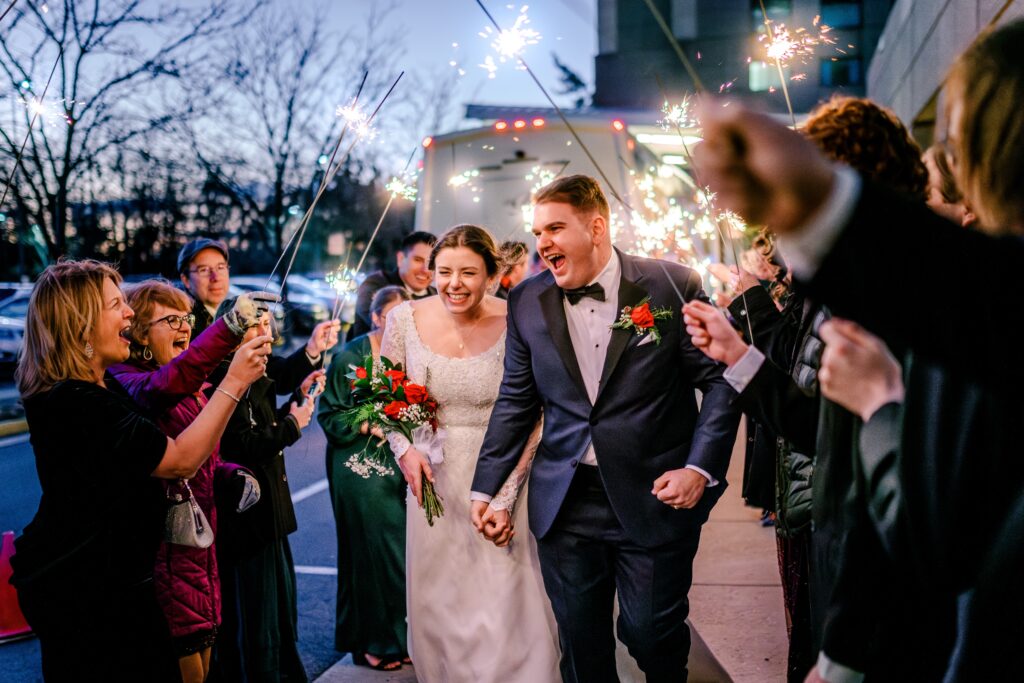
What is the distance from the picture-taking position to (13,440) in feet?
36.9

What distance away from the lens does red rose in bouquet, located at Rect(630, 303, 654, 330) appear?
3498 mm

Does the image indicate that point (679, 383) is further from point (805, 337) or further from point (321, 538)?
point (321, 538)

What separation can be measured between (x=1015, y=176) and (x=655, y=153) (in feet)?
32.5

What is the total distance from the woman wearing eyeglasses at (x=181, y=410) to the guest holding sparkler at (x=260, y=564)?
257 millimetres

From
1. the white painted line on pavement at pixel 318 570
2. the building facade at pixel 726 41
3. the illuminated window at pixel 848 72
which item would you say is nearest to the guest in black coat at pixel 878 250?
the white painted line on pavement at pixel 318 570

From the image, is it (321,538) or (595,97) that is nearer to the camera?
(321,538)

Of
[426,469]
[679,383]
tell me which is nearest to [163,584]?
[426,469]

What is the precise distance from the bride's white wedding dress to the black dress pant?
0.38m

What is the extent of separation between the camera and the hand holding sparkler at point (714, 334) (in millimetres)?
2422

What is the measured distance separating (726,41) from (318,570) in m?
25.1

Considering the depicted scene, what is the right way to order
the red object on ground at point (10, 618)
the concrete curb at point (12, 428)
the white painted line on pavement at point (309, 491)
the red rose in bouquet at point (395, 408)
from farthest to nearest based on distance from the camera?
1. the concrete curb at point (12, 428)
2. the white painted line on pavement at point (309, 491)
3. the red object on ground at point (10, 618)
4. the red rose in bouquet at point (395, 408)


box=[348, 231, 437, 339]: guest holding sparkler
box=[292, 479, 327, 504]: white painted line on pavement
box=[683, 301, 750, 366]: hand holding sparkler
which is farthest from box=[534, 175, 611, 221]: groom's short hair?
box=[292, 479, 327, 504]: white painted line on pavement

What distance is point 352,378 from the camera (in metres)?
4.47

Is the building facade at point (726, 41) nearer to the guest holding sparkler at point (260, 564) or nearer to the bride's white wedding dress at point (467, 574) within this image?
the bride's white wedding dress at point (467, 574)
